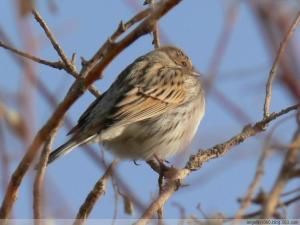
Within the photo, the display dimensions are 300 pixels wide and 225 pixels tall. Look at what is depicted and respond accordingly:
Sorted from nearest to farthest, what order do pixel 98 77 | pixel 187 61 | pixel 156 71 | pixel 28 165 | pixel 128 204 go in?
pixel 98 77, pixel 28 165, pixel 128 204, pixel 156 71, pixel 187 61

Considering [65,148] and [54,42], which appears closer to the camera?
[54,42]

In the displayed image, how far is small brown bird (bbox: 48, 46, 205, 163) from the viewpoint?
5.59 metres

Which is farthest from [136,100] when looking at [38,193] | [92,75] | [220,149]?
[92,75]

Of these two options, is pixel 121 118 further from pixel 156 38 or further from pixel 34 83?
pixel 34 83

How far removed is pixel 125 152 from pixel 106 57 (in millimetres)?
4106

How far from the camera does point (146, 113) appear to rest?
5867mm

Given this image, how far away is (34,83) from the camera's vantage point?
1841 millimetres

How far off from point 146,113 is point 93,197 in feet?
8.97

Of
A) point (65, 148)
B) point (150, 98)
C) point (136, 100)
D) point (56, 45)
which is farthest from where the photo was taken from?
point (150, 98)

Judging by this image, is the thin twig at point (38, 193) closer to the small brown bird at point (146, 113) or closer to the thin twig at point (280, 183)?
the thin twig at point (280, 183)

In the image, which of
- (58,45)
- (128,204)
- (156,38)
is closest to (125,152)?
(156,38)

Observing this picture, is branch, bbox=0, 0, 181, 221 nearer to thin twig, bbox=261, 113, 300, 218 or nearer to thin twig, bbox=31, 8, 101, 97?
thin twig, bbox=261, 113, 300, 218

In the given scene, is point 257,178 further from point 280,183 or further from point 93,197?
point 93,197

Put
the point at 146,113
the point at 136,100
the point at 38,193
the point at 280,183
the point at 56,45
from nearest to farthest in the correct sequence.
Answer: the point at 280,183
the point at 38,193
the point at 56,45
the point at 146,113
the point at 136,100
